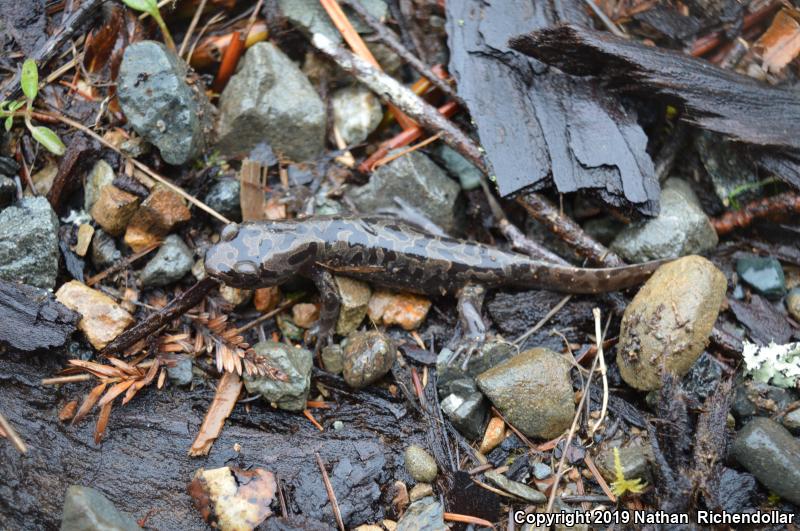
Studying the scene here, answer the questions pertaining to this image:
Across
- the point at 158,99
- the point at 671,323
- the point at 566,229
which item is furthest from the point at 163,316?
the point at 671,323

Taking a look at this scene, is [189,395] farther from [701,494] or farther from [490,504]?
[701,494]

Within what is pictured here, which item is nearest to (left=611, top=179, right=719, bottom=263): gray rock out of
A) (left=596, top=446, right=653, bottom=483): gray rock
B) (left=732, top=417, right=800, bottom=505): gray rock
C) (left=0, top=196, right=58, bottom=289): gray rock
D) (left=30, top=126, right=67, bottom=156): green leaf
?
(left=732, top=417, right=800, bottom=505): gray rock

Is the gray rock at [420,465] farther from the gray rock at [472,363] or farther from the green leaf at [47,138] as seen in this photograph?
the green leaf at [47,138]

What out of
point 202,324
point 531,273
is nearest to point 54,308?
point 202,324

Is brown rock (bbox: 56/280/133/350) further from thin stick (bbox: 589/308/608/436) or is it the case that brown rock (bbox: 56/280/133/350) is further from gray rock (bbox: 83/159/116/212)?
thin stick (bbox: 589/308/608/436)

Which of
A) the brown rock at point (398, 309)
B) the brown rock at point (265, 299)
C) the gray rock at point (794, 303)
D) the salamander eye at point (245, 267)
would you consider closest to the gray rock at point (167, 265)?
the salamander eye at point (245, 267)
